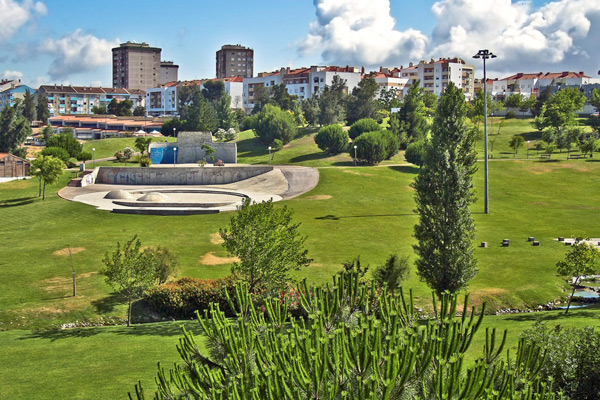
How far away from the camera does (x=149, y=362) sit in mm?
22109

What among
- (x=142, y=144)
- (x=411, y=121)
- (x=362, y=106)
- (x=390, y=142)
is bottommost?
(x=142, y=144)

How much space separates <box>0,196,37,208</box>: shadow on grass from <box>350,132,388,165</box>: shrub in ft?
144

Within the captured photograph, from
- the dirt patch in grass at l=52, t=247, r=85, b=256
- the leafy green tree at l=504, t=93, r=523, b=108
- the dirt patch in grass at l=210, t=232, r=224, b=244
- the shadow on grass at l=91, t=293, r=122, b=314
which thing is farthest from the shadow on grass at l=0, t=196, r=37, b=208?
the leafy green tree at l=504, t=93, r=523, b=108

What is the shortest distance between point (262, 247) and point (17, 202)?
1786 inches

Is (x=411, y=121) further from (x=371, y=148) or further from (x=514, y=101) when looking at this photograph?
(x=514, y=101)

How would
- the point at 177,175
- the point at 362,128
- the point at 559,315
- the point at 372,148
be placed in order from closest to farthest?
the point at 559,315 < the point at 177,175 < the point at 372,148 < the point at 362,128

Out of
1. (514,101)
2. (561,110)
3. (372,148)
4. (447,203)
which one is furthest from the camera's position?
(514,101)

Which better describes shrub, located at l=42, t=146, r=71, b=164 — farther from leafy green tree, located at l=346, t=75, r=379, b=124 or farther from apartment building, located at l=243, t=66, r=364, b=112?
apartment building, located at l=243, t=66, r=364, b=112

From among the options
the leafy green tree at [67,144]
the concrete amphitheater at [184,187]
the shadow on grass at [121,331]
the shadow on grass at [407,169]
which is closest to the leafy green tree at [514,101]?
the shadow on grass at [407,169]

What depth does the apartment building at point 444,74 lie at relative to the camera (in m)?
181

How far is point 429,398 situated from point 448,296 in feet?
9.84

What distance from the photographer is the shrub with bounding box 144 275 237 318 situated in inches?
1277

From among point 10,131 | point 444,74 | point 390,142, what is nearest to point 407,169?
point 390,142

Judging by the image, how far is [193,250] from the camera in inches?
1751
